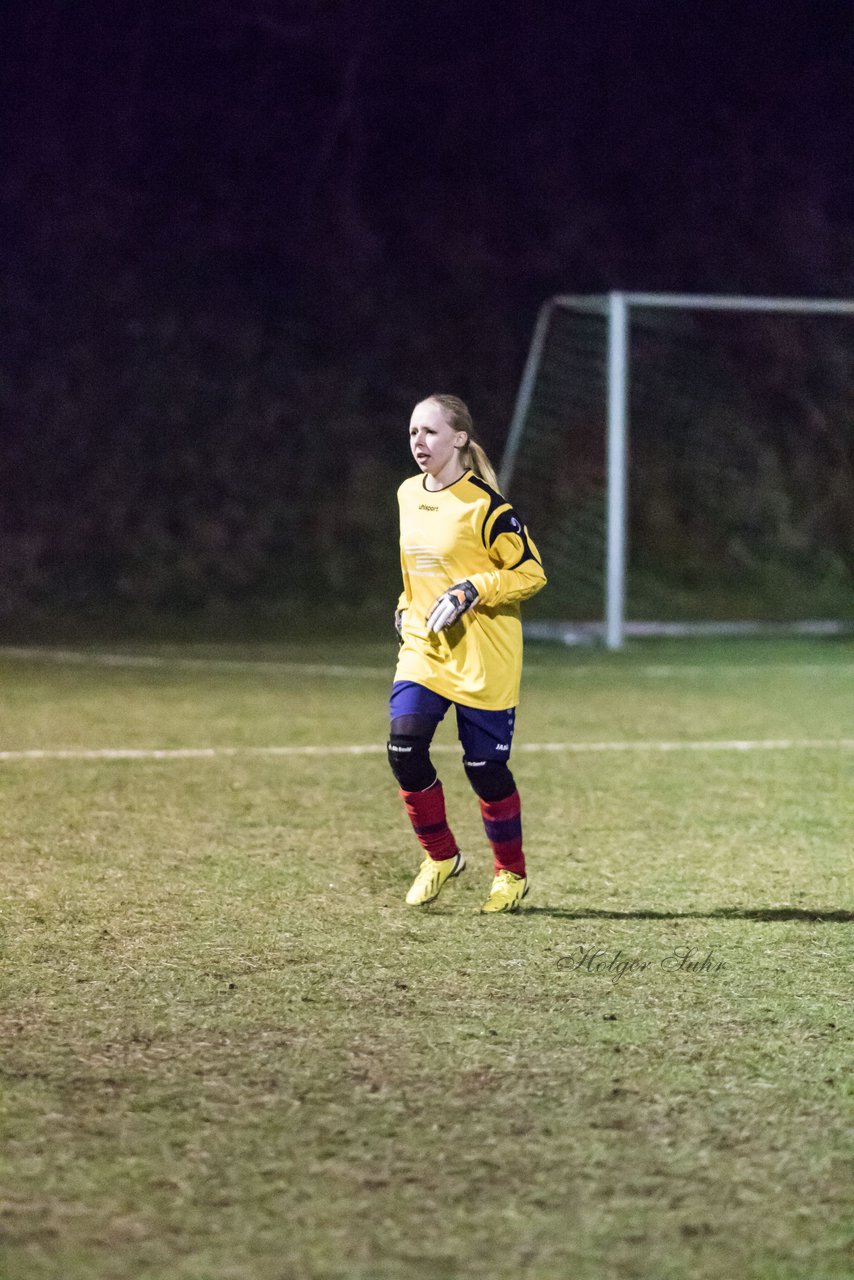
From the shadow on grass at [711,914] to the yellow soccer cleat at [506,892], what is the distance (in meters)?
0.04

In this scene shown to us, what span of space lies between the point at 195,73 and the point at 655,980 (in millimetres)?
17620

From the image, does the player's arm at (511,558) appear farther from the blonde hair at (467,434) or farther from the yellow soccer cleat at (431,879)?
the yellow soccer cleat at (431,879)

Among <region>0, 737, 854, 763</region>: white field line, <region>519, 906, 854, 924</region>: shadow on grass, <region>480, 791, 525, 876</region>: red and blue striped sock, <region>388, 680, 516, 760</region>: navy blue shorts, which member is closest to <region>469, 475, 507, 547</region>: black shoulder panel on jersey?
<region>388, 680, 516, 760</region>: navy blue shorts

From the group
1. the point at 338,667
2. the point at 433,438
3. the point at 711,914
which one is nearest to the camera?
the point at 433,438

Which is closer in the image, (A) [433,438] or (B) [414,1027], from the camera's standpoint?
(B) [414,1027]

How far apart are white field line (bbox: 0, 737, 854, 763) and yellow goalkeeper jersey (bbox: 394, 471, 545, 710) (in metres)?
3.32

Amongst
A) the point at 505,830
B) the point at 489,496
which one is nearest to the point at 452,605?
the point at 489,496

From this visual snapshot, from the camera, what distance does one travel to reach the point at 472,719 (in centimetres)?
480

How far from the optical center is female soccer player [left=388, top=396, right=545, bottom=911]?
15.4 ft

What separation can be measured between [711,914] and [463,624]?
1.10 m

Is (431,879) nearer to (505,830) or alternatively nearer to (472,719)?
(505,830)

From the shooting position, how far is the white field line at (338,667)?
1200 centimetres

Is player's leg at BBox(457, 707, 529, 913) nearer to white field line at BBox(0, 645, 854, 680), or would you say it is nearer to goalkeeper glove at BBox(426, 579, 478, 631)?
goalkeeper glove at BBox(426, 579, 478, 631)

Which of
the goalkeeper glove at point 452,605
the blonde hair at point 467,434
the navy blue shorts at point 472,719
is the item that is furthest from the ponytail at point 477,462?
the navy blue shorts at point 472,719
